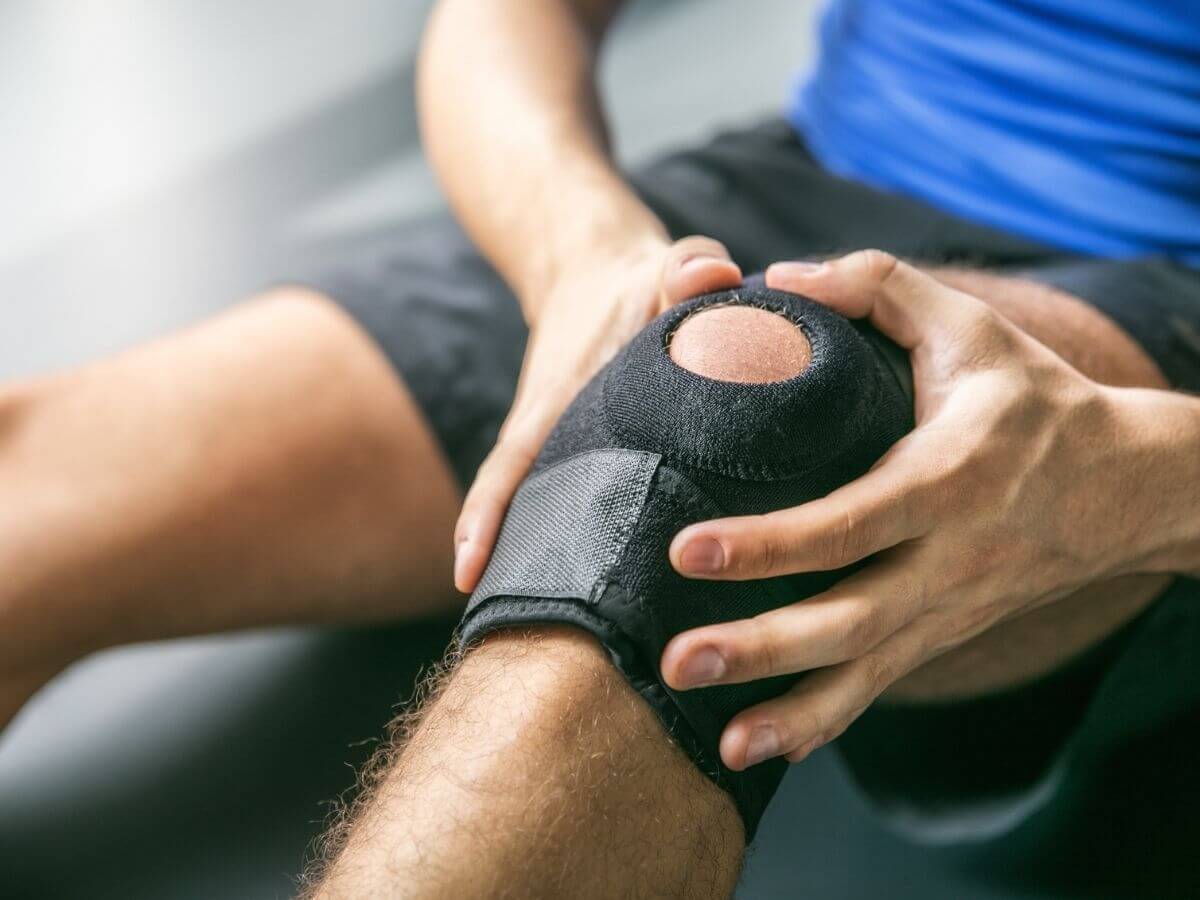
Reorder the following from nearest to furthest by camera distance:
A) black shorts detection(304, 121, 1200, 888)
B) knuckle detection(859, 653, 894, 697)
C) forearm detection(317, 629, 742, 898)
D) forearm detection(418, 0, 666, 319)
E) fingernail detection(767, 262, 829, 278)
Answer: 1. forearm detection(317, 629, 742, 898)
2. knuckle detection(859, 653, 894, 697)
3. fingernail detection(767, 262, 829, 278)
4. black shorts detection(304, 121, 1200, 888)
5. forearm detection(418, 0, 666, 319)

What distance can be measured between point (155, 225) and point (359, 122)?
1.44 ft

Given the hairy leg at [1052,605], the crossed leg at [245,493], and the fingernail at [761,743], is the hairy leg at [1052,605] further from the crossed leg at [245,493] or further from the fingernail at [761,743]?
the fingernail at [761,743]

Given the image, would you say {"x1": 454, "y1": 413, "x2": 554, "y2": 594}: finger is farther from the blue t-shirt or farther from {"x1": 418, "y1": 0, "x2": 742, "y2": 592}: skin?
the blue t-shirt

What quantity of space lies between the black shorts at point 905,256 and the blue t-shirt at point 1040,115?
0.13ft

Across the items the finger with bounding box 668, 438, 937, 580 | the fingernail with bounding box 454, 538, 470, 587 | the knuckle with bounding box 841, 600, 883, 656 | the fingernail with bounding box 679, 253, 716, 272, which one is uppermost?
the fingernail with bounding box 679, 253, 716, 272

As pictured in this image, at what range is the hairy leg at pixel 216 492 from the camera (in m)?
0.90

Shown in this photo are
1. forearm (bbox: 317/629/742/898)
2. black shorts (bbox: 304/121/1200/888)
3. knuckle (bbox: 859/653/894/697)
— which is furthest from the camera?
black shorts (bbox: 304/121/1200/888)

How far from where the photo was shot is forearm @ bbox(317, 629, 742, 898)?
0.52 meters

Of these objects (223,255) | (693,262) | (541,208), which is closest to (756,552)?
(693,262)

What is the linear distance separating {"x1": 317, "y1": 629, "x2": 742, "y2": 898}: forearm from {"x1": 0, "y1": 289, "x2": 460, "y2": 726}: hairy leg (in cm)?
40

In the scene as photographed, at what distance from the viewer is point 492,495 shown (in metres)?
0.71

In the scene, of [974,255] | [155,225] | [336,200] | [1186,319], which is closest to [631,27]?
[336,200]

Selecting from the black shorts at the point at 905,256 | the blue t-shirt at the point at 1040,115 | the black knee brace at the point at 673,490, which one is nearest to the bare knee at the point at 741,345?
the black knee brace at the point at 673,490

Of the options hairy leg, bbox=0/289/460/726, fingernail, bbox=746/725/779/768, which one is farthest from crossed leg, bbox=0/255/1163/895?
fingernail, bbox=746/725/779/768
